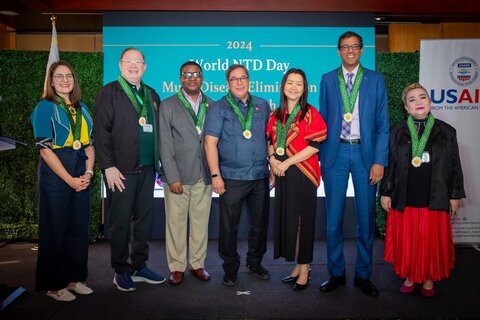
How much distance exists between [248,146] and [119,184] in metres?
0.93

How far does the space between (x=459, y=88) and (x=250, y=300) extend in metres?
2.94

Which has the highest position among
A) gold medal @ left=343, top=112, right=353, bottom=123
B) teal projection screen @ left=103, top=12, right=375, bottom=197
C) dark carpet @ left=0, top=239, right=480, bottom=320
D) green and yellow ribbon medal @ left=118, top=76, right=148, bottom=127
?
teal projection screen @ left=103, top=12, right=375, bottom=197

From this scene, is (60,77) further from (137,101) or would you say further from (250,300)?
(250,300)

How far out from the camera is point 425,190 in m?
3.21

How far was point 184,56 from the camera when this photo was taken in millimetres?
5031

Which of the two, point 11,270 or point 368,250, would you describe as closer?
point 368,250

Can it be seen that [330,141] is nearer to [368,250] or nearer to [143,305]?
[368,250]

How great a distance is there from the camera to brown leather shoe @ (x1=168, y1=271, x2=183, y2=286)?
352 cm

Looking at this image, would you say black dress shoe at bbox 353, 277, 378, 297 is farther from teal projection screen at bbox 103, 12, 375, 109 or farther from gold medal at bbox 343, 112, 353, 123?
teal projection screen at bbox 103, 12, 375, 109

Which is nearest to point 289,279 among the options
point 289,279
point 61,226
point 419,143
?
point 289,279

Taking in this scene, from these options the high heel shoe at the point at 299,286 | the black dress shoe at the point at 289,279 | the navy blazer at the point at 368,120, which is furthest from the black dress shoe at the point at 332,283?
the navy blazer at the point at 368,120

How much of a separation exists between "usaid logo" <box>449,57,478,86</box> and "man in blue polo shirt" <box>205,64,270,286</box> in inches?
84.6

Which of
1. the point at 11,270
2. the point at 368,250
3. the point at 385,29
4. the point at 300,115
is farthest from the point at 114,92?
the point at 385,29

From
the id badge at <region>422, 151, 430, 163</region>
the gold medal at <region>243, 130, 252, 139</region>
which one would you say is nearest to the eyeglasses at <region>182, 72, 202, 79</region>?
the gold medal at <region>243, 130, 252, 139</region>
